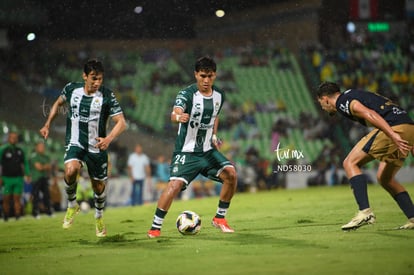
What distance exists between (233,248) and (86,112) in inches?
124

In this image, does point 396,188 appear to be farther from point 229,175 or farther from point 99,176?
point 99,176

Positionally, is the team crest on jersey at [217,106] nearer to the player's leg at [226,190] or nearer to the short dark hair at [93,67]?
the player's leg at [226,190]

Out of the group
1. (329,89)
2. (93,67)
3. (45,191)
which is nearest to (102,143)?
(93,67)

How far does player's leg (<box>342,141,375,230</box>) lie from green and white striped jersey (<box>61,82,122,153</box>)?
3314 mm

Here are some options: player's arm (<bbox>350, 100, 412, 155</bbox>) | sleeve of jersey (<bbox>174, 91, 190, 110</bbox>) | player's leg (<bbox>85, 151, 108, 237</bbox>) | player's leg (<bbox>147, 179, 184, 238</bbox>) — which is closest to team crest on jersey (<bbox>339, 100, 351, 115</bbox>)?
player's arm (<bbox>350, 100, 412, 155</bbox>)

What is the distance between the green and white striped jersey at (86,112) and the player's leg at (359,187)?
130 inches

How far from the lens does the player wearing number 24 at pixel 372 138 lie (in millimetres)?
8984

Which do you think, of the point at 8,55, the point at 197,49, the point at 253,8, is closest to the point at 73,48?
the point at 8,55

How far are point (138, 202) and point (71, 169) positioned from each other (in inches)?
427

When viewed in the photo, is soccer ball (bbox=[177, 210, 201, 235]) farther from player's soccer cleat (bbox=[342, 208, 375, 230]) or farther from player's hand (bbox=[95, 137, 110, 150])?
player's soccer cleat (bbox=[342, 208, 375, 230])

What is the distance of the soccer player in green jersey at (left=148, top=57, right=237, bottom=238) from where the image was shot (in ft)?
32.3

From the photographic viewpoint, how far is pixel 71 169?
10172mm

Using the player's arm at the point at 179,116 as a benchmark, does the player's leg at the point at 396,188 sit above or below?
below

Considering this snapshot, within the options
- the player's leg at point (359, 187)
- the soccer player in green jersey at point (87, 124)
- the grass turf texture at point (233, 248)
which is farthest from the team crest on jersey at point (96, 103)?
the player's leg at point (359, 187)
